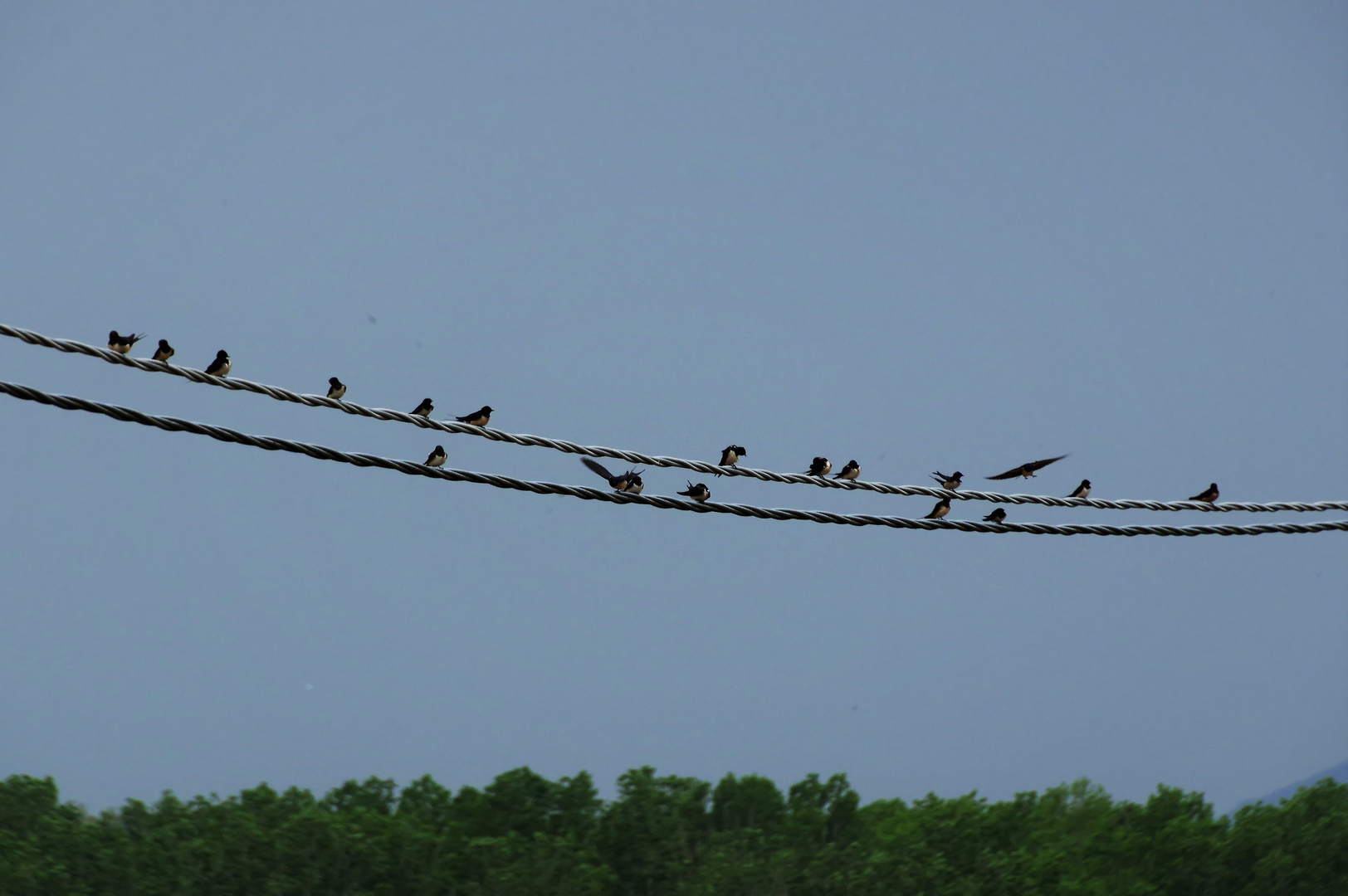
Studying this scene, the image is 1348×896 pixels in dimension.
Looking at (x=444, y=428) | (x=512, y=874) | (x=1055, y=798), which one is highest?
(x=1055, y=798)

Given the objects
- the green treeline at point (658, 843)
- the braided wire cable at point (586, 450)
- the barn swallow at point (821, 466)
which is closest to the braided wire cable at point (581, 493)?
the braided wire cable at point (586, 450)

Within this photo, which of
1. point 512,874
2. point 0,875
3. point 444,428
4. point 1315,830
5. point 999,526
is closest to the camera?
point 444,428

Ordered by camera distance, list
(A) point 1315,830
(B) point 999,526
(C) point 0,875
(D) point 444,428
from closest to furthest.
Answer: (D) point 444,428, (B) point 999,526, (C) point 0,875, (A) point 1315,830

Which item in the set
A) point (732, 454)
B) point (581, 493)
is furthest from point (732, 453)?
point (581, 493)

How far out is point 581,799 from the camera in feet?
190

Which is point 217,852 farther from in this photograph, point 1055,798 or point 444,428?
point 444,428

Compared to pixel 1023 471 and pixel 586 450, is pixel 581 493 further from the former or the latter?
pixel 1023 471

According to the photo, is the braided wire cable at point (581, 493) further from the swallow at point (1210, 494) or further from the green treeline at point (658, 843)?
the green treeline at point (658, 843)

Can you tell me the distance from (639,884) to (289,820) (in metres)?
14.5

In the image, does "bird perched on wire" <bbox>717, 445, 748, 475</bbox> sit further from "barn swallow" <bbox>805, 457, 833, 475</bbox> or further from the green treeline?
the green treeline

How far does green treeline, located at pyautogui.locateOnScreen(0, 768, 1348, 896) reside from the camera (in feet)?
169

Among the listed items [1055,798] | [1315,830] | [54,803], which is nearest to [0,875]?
[54,803]

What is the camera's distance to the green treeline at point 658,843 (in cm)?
5138

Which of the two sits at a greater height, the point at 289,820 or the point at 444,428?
the point at 289,820
